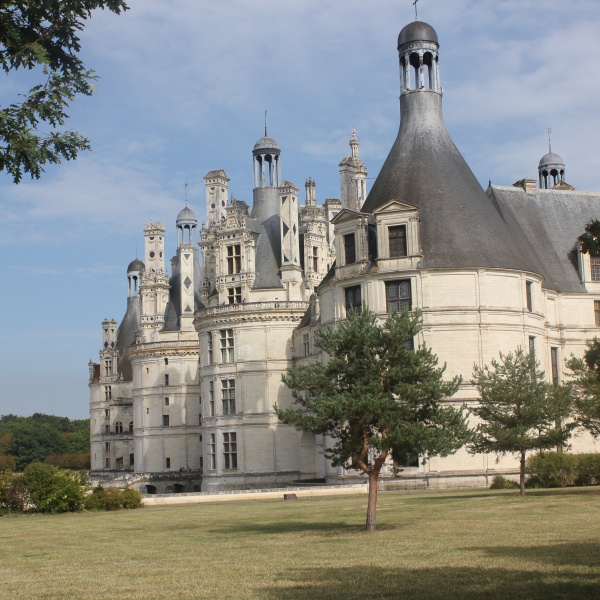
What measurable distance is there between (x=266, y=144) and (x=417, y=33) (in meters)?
16.7

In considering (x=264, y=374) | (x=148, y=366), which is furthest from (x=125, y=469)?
(x=264, y=374)

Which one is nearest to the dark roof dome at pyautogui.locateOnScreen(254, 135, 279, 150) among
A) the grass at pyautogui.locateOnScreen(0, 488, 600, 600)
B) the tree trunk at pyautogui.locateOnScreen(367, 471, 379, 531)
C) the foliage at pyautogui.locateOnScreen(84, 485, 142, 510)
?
the foliage at pyautogui.locateOnScreen(84, 485, 142, 510)

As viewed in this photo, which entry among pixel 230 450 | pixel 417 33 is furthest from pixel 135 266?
pixel 417 33

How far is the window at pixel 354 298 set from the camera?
3925cm

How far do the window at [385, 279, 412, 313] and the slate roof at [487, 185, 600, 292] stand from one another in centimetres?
905

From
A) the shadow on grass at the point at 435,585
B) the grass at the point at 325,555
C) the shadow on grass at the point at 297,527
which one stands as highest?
the shadow on grass at the point at 435,585

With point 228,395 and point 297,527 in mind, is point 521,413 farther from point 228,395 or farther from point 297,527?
point 228,395

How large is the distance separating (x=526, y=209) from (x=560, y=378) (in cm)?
991

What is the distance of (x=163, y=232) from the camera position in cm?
7319

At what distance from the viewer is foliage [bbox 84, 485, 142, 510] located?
3316cm

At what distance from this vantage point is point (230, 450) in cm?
5050

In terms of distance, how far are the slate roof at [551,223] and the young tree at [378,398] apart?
2475 centimetres

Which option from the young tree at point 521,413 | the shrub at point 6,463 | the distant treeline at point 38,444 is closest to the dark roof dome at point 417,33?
the young tree at point 521,413

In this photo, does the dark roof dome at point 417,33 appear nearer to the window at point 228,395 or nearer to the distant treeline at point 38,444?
the window at point 228,395
